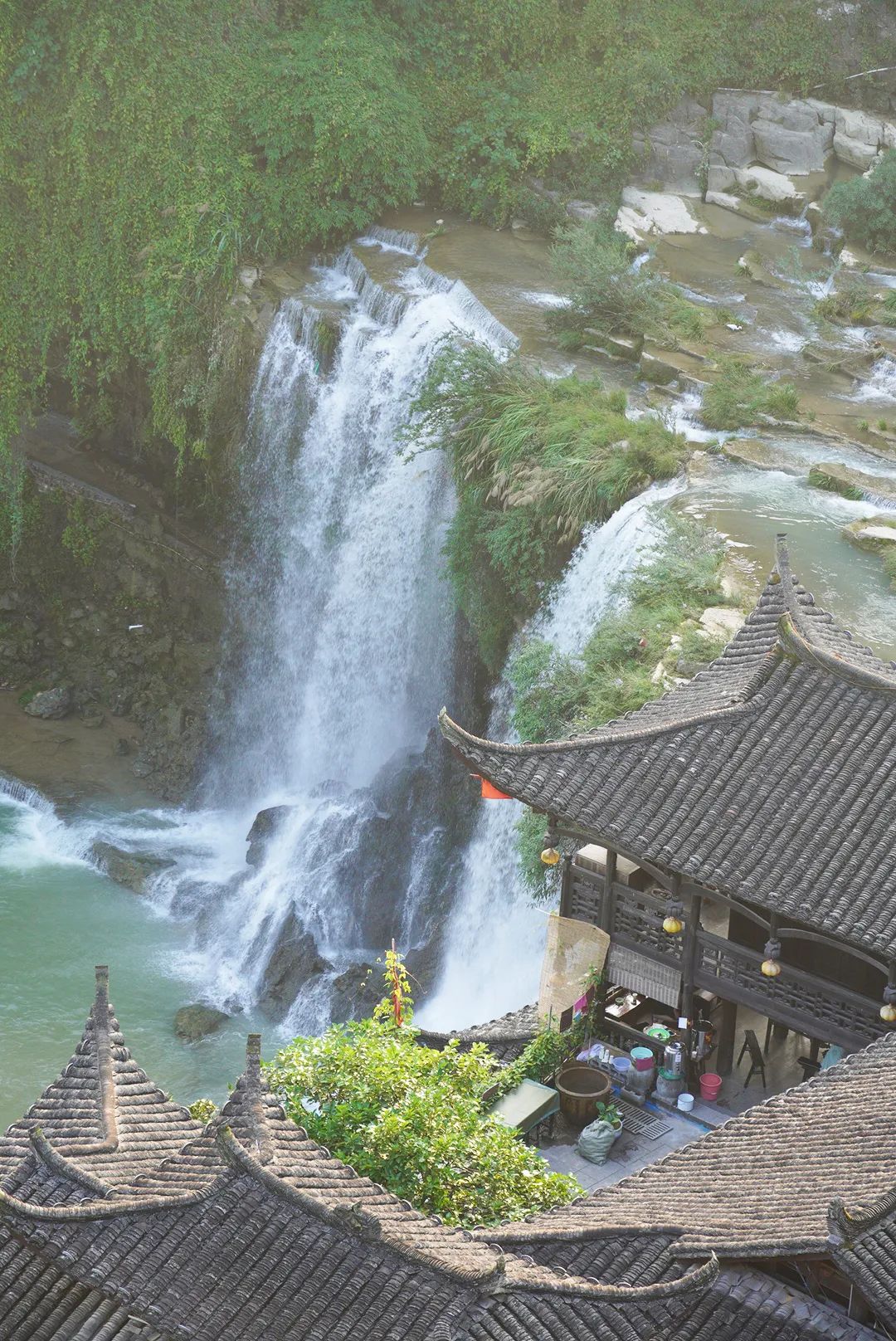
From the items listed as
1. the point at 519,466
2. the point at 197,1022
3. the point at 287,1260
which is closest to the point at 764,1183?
the point at 287,1260

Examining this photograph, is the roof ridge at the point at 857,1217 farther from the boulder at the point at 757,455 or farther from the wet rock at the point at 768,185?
the wet rock at the point at 768,185

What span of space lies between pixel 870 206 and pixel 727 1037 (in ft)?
87.1

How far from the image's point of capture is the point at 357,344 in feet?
115

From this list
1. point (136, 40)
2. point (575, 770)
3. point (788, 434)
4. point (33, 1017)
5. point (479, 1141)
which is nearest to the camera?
point (479, 1141)

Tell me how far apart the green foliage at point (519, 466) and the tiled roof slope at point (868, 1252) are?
17540mm

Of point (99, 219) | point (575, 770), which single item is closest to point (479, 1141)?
point (575, 770)

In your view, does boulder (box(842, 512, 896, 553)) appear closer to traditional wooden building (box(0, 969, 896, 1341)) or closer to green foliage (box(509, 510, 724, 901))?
green foliage (box(509, 510, 724, 901))

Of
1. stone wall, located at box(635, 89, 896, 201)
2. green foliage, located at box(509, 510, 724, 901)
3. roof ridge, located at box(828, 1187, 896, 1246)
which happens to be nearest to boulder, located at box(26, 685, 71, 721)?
green foliage, located at box(509, 510, 724, 901)

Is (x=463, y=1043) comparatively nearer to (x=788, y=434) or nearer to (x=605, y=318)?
(x=788, y=434)

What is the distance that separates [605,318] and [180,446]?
1003 cm

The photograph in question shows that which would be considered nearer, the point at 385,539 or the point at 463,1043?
the point at 463,1043

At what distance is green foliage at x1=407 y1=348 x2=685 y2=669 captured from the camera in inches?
1138

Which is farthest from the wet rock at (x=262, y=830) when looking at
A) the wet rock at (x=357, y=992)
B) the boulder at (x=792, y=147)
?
the boulder at (x=792, y=147)

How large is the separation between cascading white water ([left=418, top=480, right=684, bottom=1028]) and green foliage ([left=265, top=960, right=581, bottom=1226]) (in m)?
8.81
